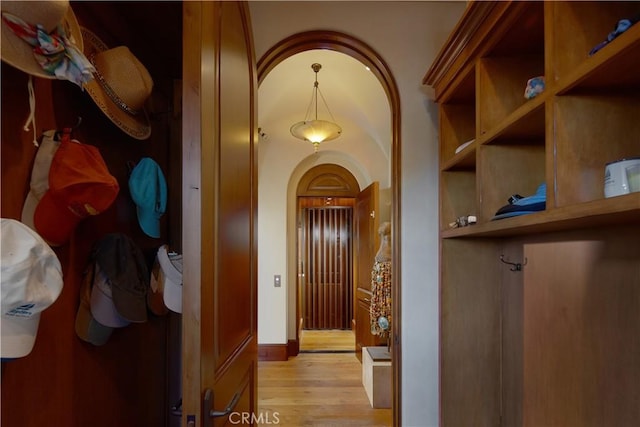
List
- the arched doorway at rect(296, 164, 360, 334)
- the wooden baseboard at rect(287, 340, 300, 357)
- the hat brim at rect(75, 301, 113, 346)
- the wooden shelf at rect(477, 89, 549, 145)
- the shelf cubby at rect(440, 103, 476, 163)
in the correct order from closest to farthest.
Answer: the wooden shelf at rect(477, 89, 549, 145)
the hat brim at rect(75, 301, 113, 346)
the shelf cubby at rect(440, 103, 476, 163)
the wooden baseboard at rect(287, 340, 300, 357)
the arched doorway at rect(296, 164, 360, 334)

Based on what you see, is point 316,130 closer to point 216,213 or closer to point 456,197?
point 456,197

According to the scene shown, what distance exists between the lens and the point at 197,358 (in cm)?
88

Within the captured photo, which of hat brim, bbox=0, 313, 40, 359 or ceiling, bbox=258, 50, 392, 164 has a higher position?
ceiling, bbox=258, 50, 392, 164

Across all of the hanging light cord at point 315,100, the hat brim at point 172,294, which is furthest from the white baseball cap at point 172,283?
the hanging light cord at point 315,100

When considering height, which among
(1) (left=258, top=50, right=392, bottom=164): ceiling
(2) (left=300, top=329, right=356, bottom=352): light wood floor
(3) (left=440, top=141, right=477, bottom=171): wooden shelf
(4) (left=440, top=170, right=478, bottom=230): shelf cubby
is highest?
(1) (left=258, top=50, right=392, bottom=164): ceiling

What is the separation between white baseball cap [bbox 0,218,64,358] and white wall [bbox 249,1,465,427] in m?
1.41

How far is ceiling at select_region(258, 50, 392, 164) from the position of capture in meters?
3.05

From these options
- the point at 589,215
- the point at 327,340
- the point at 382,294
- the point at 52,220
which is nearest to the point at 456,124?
the point at 589,215

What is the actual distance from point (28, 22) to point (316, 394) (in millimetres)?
3254

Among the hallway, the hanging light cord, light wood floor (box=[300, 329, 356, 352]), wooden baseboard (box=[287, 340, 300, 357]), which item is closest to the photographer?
the hallway

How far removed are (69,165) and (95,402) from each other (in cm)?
86

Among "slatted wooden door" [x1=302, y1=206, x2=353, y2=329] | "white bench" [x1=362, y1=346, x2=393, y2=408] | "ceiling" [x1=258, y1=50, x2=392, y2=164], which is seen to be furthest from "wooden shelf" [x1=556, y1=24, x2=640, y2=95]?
"slatted wooden door" [x1=302, y1=206, x2=353, y2=329]

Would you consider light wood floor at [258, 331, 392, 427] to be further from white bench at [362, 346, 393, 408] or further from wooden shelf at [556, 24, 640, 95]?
wooden shelf at [556, 24, 640, 95]

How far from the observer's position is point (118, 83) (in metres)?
1.25
